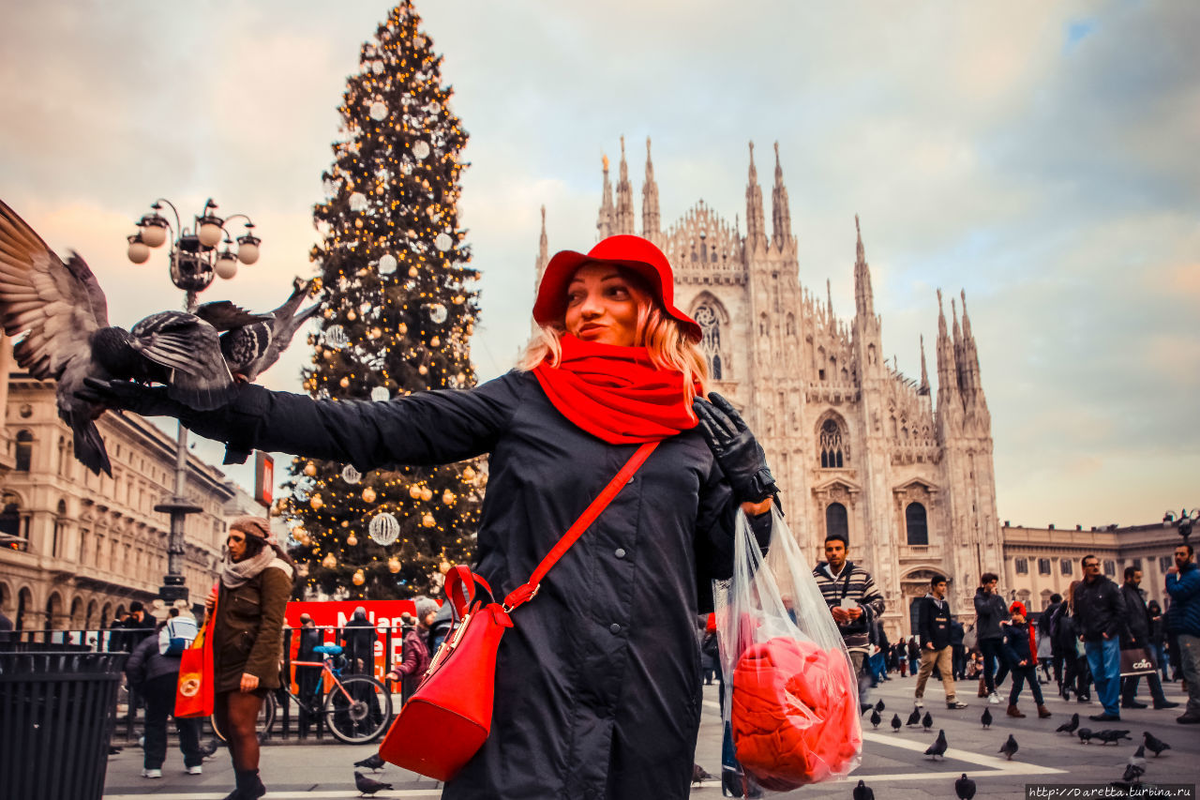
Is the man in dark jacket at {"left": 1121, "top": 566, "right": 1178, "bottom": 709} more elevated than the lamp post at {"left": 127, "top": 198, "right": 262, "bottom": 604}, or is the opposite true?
the lamp post at {"left": 127, "top": 198, "right": 262, "bottom": 604}

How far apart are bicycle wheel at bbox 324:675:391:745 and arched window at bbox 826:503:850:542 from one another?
110ft

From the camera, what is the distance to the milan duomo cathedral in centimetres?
3909

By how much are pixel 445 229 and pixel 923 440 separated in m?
31.3

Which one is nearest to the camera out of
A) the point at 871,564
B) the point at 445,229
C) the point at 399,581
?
the point at 399,581

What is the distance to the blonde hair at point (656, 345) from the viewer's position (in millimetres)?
2072

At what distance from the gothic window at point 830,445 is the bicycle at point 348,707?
113 ft

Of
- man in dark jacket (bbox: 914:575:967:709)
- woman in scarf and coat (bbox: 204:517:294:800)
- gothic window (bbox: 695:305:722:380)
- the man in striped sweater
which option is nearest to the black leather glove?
woman in scarf and coat (bbox: 204:517:294:800)

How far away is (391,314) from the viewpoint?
13422mm

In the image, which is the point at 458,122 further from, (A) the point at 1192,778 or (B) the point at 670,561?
(B) the point at 670,561

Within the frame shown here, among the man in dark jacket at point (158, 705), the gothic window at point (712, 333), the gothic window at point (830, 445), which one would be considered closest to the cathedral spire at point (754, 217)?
the gothic window at point (712, 333)

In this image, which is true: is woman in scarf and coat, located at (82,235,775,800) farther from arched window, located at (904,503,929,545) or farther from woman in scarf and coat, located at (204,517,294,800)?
arched window, located at (904,503,929,545)

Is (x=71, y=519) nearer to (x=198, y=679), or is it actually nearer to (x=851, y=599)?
(x=198, y=679)

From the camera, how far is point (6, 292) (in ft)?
5.15

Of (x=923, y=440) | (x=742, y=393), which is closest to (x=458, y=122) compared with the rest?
(x=742, y=393)
